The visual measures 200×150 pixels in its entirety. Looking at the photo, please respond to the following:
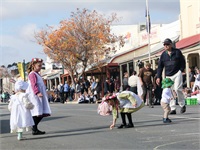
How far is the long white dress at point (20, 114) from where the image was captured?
34.9ft

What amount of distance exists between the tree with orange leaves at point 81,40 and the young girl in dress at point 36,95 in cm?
3634

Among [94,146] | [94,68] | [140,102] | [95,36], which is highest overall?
[95,36]

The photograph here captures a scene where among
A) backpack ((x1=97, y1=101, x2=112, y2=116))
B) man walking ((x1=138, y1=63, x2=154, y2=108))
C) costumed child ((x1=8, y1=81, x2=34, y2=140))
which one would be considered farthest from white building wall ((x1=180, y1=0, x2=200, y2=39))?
costumed child ((x1=8, y1=81, x2=34, y2=140))

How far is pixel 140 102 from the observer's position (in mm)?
11719

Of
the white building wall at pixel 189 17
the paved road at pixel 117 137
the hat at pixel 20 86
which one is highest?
the white building wall at pixel 189 17

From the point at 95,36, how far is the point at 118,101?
3702 cm

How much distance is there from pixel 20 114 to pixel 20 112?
44 millimetres

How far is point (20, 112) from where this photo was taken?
10.8 meters

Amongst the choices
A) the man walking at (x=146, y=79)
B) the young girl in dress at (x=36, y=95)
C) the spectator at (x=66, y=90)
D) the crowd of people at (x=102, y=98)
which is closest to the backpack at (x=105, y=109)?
the crowd of people at (x=102, y=98)

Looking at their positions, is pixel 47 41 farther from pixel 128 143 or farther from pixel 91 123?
pixel 128 143

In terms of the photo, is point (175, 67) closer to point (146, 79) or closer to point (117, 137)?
point (117, 137)

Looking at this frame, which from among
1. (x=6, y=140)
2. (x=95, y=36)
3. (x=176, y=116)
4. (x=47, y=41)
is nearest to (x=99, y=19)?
(x=95, y=36)

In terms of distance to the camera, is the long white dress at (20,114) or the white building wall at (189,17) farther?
the white building wall at (189,17)

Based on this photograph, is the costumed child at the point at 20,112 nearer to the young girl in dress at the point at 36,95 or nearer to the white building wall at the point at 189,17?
the young girl in dress at the point at 36,95
